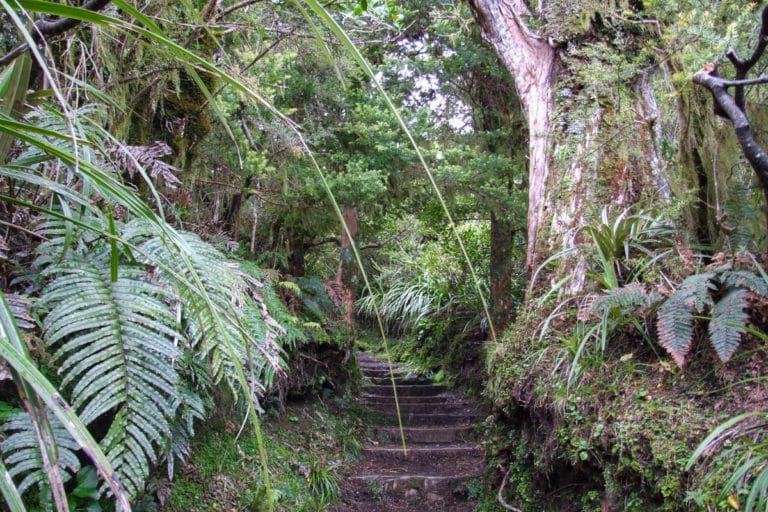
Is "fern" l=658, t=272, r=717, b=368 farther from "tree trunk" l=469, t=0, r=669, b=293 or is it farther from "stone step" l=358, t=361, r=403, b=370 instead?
"stone step" l=358, t=361, r=403, b=370

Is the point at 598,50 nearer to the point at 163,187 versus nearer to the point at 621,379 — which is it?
the point at 621,379

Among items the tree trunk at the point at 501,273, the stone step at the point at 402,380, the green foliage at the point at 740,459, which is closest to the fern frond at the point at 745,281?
the green foliage at the point at 740,459

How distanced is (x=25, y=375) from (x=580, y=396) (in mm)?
2022

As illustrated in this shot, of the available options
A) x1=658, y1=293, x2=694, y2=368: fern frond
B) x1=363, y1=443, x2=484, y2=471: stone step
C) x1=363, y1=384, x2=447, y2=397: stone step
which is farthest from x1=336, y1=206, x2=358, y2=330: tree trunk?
x1=658, y1=293, x2=694, y2=368: fern frond

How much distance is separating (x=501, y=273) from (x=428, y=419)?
1.67m

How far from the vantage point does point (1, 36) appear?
64.3 inches

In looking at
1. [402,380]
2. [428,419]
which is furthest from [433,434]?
[402,380]

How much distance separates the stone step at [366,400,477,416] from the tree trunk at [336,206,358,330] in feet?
3.43

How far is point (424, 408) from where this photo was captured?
5605 millimetres

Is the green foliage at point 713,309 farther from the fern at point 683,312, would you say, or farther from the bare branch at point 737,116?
the bare branch at point 737,116

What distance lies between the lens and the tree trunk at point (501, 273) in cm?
550

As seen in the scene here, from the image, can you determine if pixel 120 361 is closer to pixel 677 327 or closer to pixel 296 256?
pixel 677 327

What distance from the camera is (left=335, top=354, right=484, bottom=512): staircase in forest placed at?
387 centimetres

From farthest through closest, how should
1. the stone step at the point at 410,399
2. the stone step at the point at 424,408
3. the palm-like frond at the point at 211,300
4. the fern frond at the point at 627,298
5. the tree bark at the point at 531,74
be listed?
the stone step at the point at 410,399
the stone step at the point at 424,408
the tree bark at the point at 531,74
the fern frond at the point at 627,298
the palm-like frond at the point at 211,300
